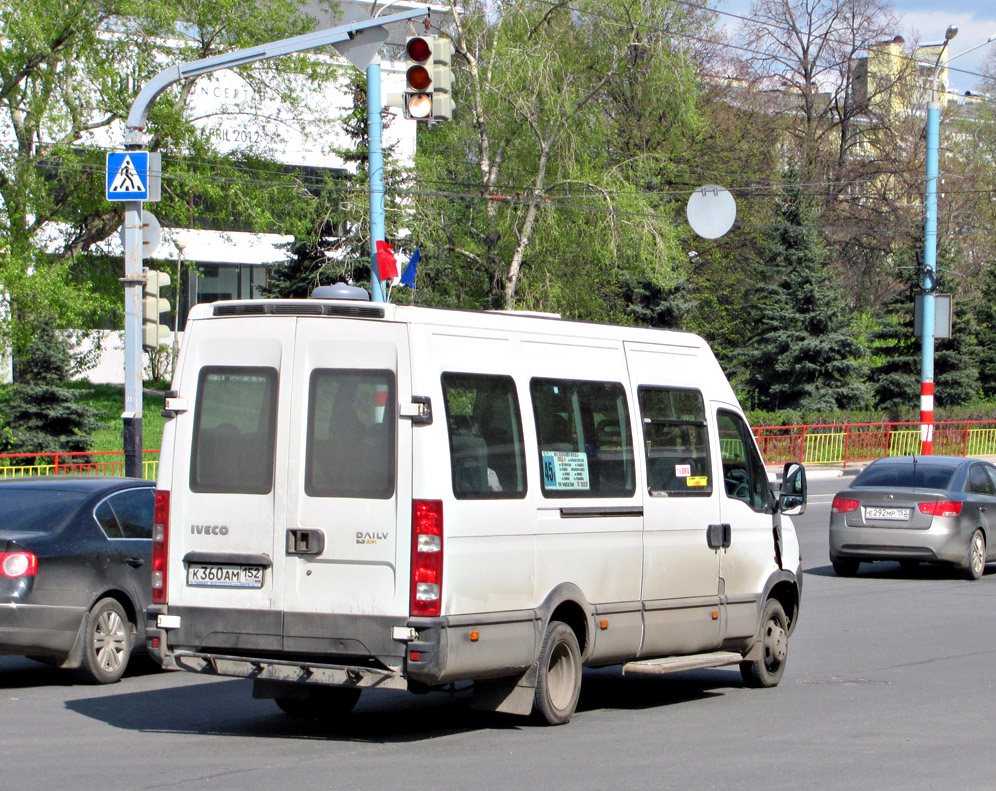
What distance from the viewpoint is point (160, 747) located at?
289 inches

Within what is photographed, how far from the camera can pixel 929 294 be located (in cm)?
3375

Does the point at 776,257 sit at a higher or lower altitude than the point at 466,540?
higher

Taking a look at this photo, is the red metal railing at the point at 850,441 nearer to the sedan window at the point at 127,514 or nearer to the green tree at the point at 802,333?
the green tree at the point at 802,333

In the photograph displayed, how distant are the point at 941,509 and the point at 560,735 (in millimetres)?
10184

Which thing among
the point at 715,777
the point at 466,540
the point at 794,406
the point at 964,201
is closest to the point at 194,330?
the point at 466,540

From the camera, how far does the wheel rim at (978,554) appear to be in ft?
55.6

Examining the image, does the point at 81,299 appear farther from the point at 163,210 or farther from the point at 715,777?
the point at 715,777

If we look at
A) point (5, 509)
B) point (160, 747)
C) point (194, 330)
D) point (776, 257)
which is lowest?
point (160, 747)

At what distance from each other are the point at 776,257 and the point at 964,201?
2213 centimetres

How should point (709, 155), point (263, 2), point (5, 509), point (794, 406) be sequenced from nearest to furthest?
point (5, 509)
point (263, 2)
point (794, 406)
point (709, 155)

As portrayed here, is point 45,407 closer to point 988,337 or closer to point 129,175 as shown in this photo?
point 129,175

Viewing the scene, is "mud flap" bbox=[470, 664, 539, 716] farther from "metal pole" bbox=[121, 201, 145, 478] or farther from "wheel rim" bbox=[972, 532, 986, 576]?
"wheel rim" bbox=[972, 532, 986, 576]

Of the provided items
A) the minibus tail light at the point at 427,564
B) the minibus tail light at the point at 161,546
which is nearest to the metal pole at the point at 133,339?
the minibus tail light at the point at 161,546

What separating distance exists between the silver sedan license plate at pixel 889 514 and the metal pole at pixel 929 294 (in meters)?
16.9
